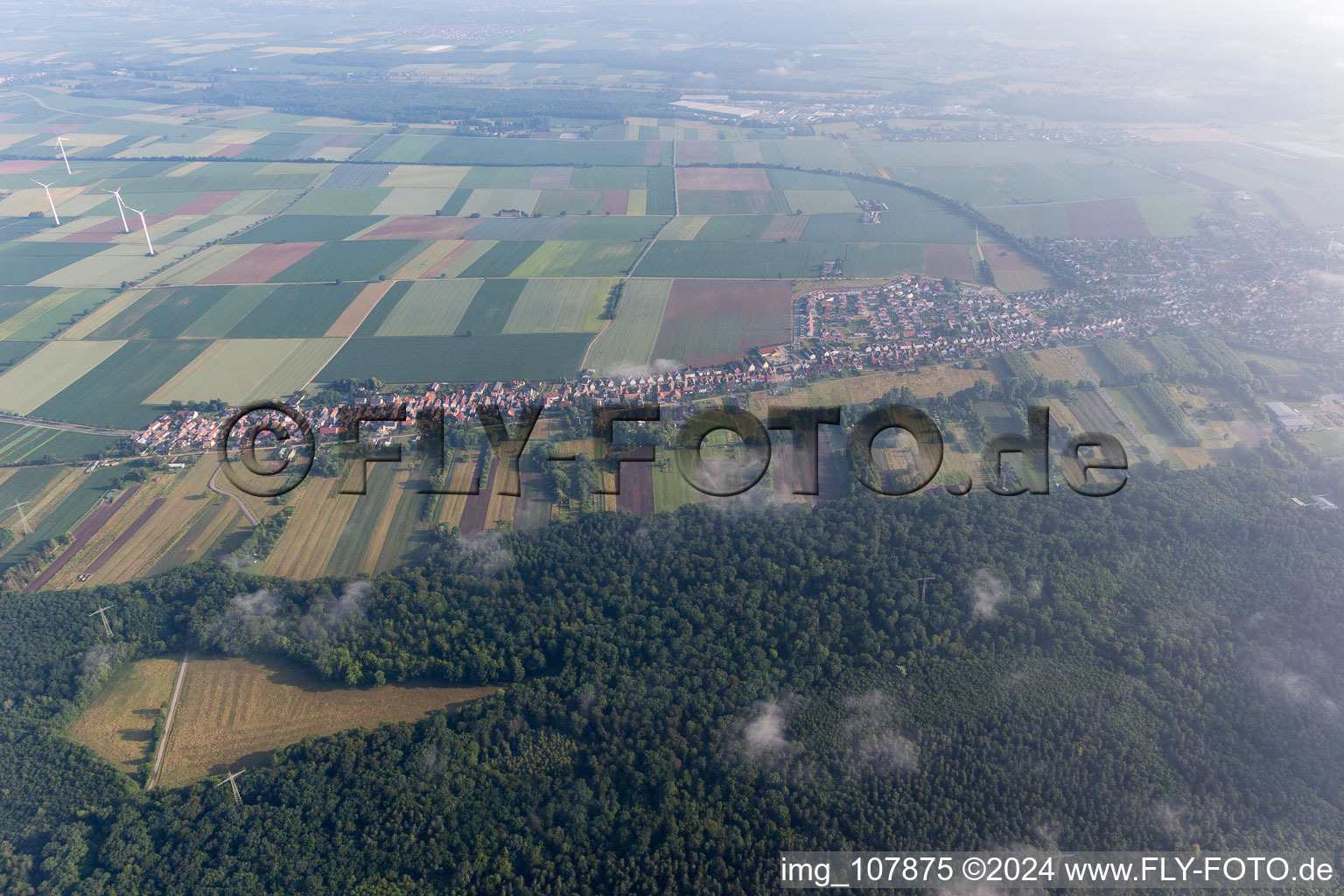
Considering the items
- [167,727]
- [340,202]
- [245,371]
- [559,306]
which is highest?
[340,202]

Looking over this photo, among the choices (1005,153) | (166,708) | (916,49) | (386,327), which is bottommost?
(166,708)

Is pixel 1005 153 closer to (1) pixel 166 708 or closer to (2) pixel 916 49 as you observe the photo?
(2) pixel 916 49

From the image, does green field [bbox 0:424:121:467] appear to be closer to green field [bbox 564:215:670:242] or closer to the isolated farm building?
green field [bbox 564:215:670:242]

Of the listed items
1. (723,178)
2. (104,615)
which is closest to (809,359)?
(104,615)

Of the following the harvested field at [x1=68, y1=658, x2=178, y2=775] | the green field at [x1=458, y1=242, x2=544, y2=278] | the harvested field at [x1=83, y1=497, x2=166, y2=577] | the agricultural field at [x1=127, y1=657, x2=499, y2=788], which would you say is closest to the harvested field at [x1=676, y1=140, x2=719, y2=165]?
the green field at [x1=458, y1=242, x2=544, y2=278]

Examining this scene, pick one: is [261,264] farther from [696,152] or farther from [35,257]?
[696,152]

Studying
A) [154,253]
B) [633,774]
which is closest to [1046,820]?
[633,774]

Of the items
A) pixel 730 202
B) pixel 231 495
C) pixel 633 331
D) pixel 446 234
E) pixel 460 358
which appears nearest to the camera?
pixel 231 495
